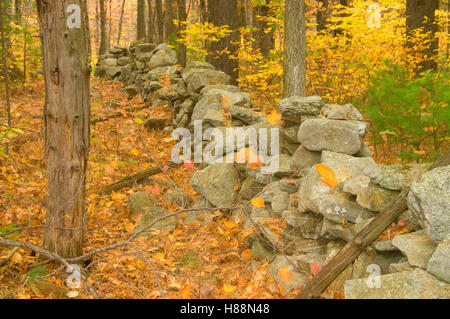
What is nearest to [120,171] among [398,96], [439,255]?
[398,96]

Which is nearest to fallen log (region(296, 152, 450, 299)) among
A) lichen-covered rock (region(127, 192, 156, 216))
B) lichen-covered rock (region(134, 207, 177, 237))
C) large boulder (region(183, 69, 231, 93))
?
lichen-covered rock (region(134, 207, 177, 237))

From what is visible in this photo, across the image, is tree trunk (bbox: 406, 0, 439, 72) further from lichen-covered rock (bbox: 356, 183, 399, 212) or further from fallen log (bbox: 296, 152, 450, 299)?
fallen log (bbox: 296, 152, 450, 299)

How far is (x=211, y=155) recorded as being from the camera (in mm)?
5992

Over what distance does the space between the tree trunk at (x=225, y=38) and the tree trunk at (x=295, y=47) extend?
2.54 metres

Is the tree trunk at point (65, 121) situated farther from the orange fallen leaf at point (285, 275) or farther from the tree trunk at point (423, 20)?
the tree trunk at point (423, 20)

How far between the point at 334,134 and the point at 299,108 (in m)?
0.70

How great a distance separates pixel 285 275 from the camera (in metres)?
3.81

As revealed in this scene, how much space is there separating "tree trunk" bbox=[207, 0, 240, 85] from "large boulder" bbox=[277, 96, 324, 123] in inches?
166

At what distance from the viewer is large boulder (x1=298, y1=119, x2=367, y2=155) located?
438cm

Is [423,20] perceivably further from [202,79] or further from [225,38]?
[202,79]

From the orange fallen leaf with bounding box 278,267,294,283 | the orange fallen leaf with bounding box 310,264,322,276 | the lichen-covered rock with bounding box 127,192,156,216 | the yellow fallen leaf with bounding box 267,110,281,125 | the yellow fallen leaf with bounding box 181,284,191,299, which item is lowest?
the yellow fallen leaf with bounding box 181,284,191,299
